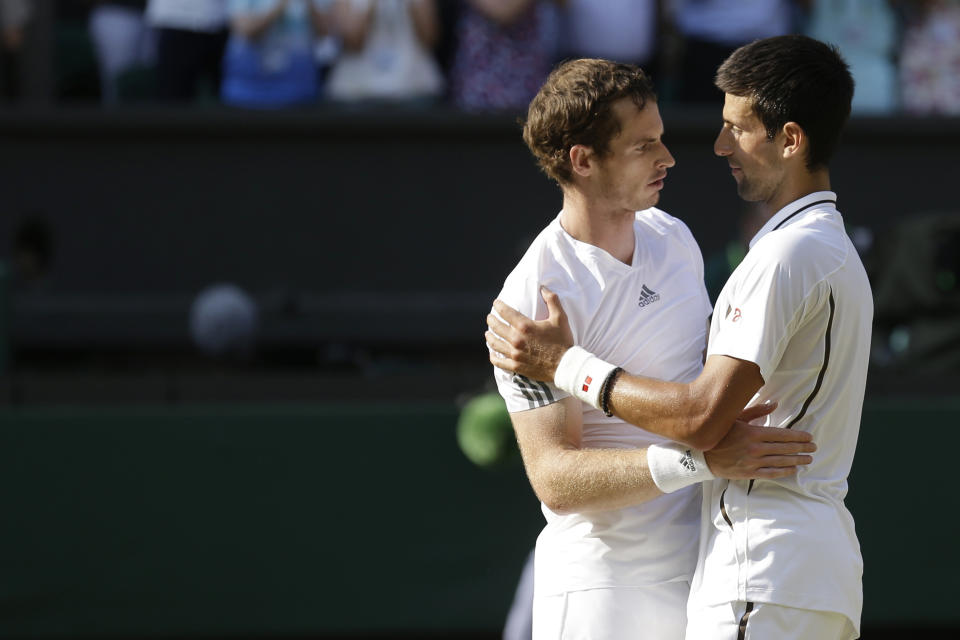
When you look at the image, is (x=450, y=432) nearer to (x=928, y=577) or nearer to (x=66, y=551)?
(x=66, y=551)

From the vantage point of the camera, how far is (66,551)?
5.61 meters

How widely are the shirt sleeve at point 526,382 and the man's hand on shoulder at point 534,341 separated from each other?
0.02 metres

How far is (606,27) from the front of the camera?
6.66 metres

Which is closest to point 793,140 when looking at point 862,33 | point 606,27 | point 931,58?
point 606,27

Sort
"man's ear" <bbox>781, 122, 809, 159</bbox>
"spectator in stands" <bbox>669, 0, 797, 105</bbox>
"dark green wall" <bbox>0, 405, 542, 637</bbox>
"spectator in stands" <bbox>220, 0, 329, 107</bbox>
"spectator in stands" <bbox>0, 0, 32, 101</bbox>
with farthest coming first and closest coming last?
"spectator in stands" <bbox>0, 0, 32, 101</bbox>, "spectator in stands" <bbox>669, 0, 797, 105</bbox>, "spectator in stands" <bbox>220, 0, 329, 107</bbox>, "dark green wall" <bbox>0, 405, 542, 637</bbox>, "man's ear" <bbox>781, 122, 809, 159</bbox>

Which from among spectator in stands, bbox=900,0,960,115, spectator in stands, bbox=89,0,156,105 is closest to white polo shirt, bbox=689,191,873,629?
spectator in stands, bbox=900,0,960,115

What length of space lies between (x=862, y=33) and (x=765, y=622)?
501 cm

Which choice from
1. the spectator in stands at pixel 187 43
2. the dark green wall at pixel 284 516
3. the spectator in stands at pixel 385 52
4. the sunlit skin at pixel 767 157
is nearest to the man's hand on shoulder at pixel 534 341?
the sunlit skin at pixel 767 157

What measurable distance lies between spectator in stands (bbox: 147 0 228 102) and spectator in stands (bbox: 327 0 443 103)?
59 cm

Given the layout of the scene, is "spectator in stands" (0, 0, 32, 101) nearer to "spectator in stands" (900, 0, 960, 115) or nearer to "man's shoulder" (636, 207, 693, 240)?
"spectator in stands" (900, 0, 960, 115)

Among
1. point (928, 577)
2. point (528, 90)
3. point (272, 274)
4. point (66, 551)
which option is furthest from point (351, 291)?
point (928, 577)

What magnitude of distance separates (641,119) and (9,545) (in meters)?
3.97

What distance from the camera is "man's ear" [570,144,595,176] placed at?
2662 millimetres

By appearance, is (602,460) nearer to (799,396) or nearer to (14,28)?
(799,396)
